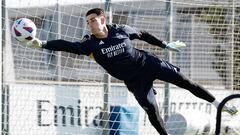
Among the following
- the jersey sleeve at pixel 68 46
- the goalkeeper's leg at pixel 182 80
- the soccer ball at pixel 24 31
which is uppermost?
the soccer ball at pixel 24 31

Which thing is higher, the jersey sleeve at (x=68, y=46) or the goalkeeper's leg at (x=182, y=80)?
the jersey sleeve at (x=68, y=46)

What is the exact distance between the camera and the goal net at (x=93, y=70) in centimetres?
905

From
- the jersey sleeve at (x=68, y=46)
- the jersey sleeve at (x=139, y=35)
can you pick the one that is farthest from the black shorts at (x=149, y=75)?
the jersey sleeve at (x=68, y=46)

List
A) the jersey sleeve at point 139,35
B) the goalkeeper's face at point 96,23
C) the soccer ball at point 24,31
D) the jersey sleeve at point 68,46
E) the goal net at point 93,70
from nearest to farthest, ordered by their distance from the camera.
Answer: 1. the soccer ball at point 24,31
2. the jersey sleeve at point 68,46
3. the goalkeeper's face at point 96,23
4. the jersey sleeve at point 139,35
5. the goal net at point 93,70

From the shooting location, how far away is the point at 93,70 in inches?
395

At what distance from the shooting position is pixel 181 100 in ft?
36.5

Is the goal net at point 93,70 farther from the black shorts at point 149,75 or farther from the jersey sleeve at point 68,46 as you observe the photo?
the black shorts at point 149,75

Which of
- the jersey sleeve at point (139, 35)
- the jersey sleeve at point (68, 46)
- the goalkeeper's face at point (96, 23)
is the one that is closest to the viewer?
the jersey sleeve at point (68, 46)

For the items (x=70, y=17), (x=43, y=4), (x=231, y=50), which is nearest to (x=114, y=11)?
(x=70, y=17)

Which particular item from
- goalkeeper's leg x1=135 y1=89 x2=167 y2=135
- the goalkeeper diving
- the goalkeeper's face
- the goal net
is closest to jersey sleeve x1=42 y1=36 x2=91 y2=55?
the goalkeeper diving

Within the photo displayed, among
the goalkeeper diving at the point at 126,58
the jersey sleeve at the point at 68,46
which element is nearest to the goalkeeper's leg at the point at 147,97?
the goalkeeper diving at the point at 126,58

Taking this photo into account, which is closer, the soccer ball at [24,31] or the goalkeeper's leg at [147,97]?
the soccer ball at [24,31]

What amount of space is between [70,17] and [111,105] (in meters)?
1.45

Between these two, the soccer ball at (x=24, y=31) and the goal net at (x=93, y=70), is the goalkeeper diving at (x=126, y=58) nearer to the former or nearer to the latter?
the soccer ball at (x=24, y=31)
